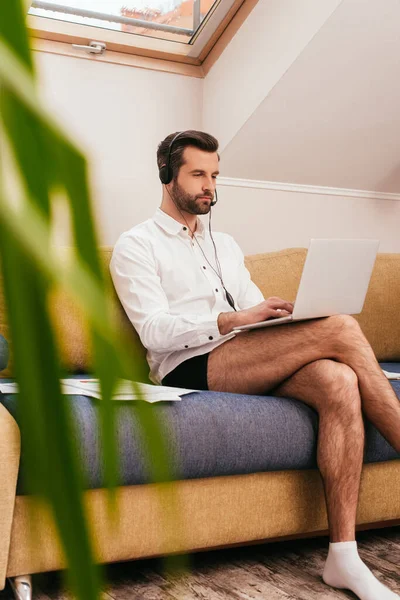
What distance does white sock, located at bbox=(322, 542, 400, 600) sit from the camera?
152 centimetres

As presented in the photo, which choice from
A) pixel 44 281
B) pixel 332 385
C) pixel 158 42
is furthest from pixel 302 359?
pixel 158 42

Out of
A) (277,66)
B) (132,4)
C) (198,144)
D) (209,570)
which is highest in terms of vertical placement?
(132,4)

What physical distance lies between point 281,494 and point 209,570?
246 mm

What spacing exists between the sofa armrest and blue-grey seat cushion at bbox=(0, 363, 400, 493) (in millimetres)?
218

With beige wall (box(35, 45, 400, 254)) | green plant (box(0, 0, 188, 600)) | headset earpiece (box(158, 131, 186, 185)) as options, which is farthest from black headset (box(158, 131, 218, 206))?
green plant (box(0, 0, 188, 600))

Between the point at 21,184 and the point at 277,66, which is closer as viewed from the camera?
the point at 21,184

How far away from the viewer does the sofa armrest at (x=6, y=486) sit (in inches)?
54.6

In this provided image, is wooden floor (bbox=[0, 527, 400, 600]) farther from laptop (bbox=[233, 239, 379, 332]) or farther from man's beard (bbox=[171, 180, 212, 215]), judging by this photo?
man's beard (bbox=[171, 180, 212, 215])

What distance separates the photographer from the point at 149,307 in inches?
79.7

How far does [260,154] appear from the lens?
Answer: 10.5 ft

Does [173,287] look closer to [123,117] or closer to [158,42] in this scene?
[123,117]

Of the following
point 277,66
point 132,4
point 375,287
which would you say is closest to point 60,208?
point 375,287

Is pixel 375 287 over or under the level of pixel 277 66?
under

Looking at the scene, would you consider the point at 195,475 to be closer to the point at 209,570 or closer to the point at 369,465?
the point at 209,570
